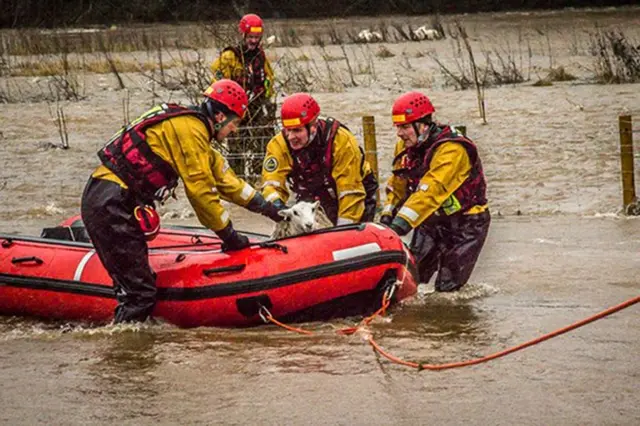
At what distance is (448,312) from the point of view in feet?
25.1

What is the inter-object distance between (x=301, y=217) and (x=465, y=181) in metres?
1.06

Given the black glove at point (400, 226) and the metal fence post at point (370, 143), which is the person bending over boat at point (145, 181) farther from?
the metal fence post at point (370, 143)

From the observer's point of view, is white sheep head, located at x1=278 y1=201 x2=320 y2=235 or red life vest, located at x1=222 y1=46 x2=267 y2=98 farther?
red life vest, located at x1=222 y1=46 x2=267 y2=98

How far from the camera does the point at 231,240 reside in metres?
7.46

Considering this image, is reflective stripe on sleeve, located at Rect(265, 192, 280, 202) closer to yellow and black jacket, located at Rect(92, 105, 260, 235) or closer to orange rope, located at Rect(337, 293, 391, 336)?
yellow and black jacket, located at Rect(92, 105, 260, 235)

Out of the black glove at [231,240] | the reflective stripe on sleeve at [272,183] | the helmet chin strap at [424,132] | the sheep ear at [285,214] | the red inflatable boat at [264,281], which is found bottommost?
the red inflatable boat at [264,281]

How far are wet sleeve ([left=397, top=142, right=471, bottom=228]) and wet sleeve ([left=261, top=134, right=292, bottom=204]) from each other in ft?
3.46

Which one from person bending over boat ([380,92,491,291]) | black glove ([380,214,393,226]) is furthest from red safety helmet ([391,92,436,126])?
black glove ([380,214,393,226])

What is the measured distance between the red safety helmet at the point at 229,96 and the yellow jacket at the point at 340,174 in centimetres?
107

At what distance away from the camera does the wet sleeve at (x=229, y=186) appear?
298 inches

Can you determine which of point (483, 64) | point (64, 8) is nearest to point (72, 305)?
point (483, 64)

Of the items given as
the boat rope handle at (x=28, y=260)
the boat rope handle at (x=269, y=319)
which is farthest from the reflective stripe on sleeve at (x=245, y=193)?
the boat rope handle at (x=28, y=260)

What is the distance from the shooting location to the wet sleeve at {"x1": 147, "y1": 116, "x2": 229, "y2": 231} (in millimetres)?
7039

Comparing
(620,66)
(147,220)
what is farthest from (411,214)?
(620,66)
